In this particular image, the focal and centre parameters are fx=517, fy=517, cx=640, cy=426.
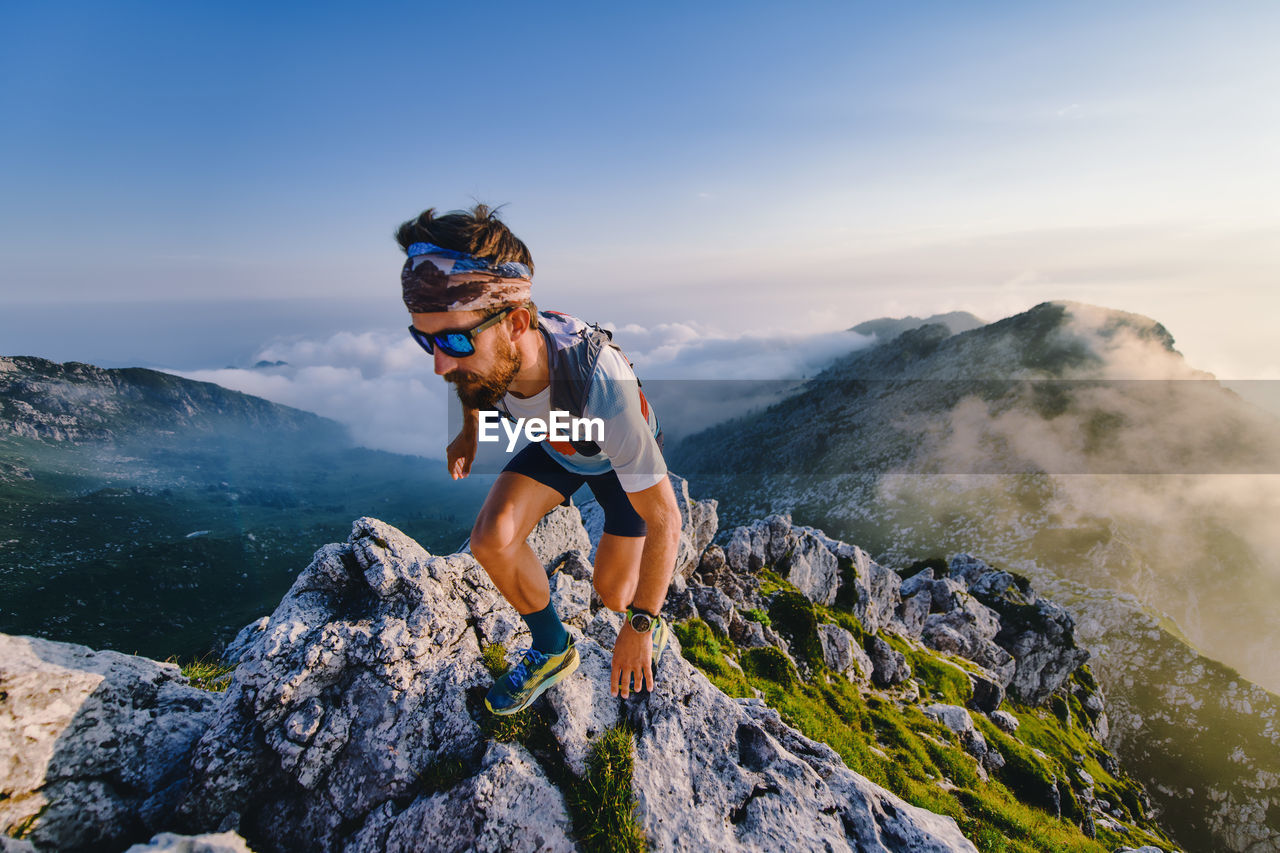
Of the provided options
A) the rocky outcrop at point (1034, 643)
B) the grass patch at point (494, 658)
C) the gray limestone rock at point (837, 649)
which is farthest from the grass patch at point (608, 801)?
the rocky outcrop at point (1034, 643)

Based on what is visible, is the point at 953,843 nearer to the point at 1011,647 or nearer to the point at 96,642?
the point at 1011,647

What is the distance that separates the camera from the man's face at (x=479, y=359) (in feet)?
16.1

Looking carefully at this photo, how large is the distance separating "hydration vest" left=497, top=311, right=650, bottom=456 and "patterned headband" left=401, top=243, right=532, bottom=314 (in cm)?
60

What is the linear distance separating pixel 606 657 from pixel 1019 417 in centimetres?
19770

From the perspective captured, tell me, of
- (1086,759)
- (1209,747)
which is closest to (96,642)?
(1086,759)

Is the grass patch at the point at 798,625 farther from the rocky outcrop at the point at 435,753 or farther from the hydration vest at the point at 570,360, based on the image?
the hydration vest at the point at 570,360

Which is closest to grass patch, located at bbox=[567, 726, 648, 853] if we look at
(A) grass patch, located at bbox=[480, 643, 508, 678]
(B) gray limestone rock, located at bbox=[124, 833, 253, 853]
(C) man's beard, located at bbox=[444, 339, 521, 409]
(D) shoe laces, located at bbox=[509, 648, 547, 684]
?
(D) shoe laces, located at bbox=[509, 648, 547, 684]

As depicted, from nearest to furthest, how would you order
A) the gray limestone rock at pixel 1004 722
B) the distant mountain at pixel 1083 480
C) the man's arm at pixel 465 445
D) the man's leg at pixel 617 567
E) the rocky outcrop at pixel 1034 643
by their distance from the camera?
1. the man's arm at pixel 465 445
2. the man's leg at pixel 617 567
3. the gray limestone rock at pixel 1004 722
4. the rocky outcrop at pixel 1034 643
5. the distant mountain at pixel 1083 480

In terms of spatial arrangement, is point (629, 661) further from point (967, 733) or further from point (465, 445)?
point (967, 733)

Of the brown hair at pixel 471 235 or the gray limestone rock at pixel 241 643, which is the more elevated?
the brown hair at pixel 471 235

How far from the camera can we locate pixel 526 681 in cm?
648

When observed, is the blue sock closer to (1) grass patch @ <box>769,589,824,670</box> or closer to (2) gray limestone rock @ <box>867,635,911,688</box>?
(1) grass patch @ <box>769,589,824,670</box>

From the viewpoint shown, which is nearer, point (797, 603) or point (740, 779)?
point (740, 779)

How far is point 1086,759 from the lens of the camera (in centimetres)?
3922
